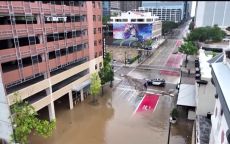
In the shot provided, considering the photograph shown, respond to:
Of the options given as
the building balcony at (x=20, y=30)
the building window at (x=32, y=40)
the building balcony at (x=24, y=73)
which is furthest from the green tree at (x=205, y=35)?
the building window at (x=32, y=40)

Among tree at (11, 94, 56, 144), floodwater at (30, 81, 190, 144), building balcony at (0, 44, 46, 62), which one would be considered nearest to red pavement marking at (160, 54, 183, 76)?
floodwater at (30, 81, 190, 144)

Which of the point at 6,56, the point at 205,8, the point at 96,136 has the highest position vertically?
the point at 205,8

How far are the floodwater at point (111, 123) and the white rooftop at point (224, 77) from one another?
11.8 m

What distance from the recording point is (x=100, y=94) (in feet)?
111

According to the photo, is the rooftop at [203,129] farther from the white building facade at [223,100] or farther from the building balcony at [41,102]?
the building balcony at [41,102]

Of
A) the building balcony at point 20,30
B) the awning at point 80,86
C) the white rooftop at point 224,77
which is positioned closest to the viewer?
the white rooftop at point 224,77

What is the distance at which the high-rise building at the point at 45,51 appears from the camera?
19.1 metres

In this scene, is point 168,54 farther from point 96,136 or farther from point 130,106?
point 96,136

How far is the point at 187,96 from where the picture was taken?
27047 mm

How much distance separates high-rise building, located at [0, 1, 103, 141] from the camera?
1909 cm

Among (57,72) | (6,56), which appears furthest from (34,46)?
(57,72)

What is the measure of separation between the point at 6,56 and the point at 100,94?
1759cm

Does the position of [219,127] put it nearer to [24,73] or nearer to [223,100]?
[223,100]

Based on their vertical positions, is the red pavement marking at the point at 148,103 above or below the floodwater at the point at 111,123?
above
